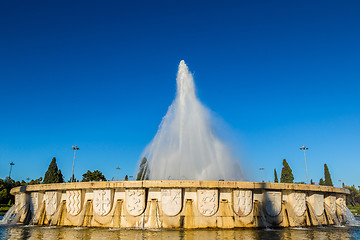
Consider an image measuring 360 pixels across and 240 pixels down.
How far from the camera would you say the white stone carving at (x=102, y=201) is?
437 inches

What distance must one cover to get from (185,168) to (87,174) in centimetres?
3812

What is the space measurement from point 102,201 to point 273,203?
7.46 m

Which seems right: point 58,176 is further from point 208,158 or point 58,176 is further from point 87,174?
point 208,158

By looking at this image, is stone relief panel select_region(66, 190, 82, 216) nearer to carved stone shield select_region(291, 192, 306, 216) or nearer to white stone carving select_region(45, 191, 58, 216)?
white stone carving select_region(45, 191, 58, 216)

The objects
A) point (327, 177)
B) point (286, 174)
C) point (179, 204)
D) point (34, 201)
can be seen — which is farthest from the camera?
point (327, 177)

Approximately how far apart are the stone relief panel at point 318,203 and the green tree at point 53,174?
4942cm

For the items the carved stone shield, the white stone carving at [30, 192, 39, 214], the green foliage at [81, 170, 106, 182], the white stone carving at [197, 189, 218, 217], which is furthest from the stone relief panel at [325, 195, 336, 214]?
the green foliage at [81, 170, 106, 182]

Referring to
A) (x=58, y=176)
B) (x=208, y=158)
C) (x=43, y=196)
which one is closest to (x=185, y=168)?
(x=208, y=158)

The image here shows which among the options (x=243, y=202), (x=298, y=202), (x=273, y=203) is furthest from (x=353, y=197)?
(x=243, y=202)

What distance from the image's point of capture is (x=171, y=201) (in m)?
10.5

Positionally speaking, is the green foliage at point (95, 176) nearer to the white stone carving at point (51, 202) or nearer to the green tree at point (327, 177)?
the white stone carving at point (51, 202)

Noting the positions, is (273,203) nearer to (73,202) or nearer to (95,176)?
(73,202)

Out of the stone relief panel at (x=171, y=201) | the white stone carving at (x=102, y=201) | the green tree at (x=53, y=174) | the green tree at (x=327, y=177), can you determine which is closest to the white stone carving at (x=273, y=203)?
the stone relief panel at (x=171, y=201)

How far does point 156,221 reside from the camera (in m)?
10.3
